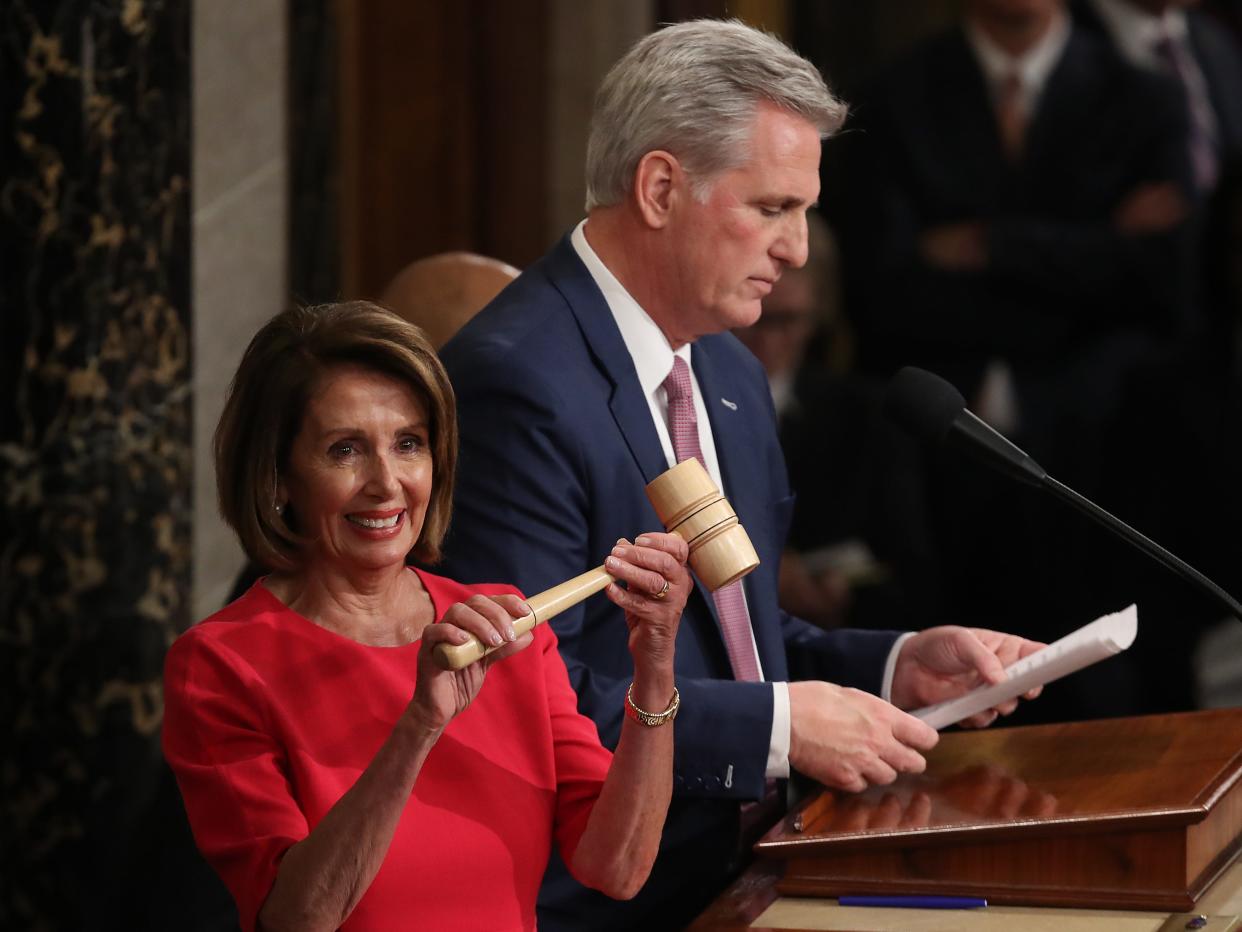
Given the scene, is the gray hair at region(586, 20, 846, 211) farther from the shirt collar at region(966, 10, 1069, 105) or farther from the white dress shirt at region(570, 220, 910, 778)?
the shirt collar at region(966, 10, 1069, 105)

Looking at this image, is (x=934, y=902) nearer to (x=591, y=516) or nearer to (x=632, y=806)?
(x=632, y=806)

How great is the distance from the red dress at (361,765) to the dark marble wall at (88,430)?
184 cm

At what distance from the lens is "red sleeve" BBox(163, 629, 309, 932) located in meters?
1.95

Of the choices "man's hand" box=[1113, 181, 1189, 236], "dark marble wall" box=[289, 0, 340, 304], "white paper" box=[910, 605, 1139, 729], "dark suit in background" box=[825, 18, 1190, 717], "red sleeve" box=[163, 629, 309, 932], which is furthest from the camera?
"man's hand" box=[1113, 181, 1189, 236]

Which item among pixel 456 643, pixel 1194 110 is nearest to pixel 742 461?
pixel 456 643

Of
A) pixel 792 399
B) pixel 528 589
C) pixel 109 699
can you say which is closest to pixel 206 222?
pixel 109 699

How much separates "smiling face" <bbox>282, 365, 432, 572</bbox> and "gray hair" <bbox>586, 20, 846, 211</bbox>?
0.85 meters

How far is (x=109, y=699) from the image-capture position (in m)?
3.93

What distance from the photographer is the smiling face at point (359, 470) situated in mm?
2047

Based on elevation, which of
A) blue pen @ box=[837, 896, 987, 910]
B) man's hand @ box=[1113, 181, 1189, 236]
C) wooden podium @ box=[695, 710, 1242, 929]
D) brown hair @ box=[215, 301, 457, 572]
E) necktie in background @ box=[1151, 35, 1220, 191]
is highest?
necktie in background @ box=[1151, 35, 1220, 191]

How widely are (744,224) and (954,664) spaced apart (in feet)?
2.33

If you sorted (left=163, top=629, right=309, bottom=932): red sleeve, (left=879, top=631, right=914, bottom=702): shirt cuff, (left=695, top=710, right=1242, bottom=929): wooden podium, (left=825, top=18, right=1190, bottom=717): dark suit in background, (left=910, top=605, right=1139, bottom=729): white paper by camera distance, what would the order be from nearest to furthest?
(left=163, top=629, right=309, bottom=932): red sleeve < (left=695, top=710, right=1242, bottom=929): wooden podium < (left=910, top=605, right=1139, bottom=729): white paper < (left=879, top=631, right=914, bottom=702): shirt cuff < (left=825, top=18, right=1190, bottom=717): dark suit in background

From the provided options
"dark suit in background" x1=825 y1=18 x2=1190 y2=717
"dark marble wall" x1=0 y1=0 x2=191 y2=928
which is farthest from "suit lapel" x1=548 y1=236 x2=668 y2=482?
"dark suit in background" x1=825 y1=18 x2=1190 y2=717

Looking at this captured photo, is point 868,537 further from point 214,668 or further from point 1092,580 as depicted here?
point 214,668
